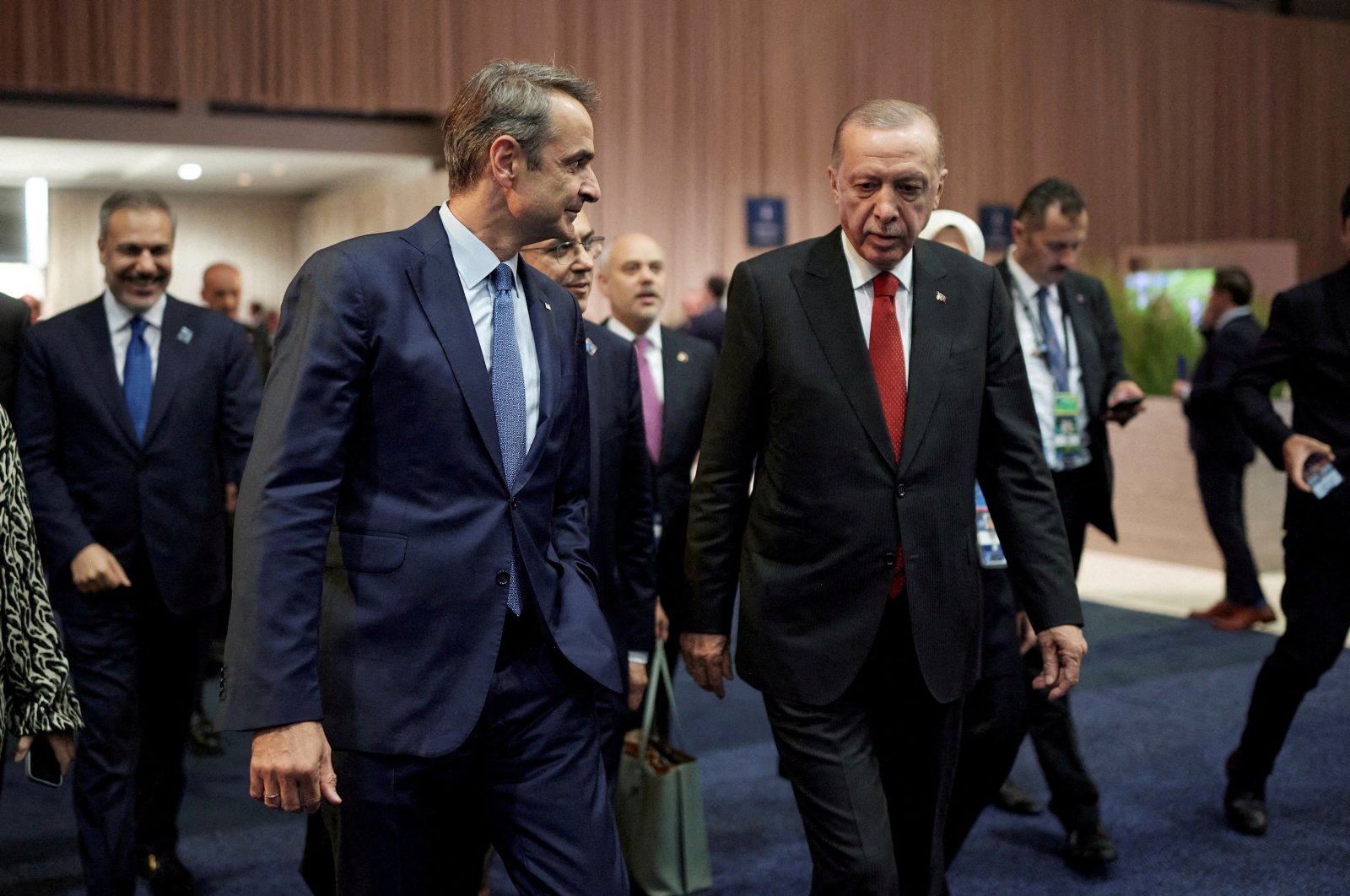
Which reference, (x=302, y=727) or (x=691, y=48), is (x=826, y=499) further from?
(x=691, y=48)

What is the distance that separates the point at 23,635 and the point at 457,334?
2.94ft

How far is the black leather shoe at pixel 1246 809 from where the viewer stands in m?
3.79

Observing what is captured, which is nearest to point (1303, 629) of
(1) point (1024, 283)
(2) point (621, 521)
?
(1) point (1024, 283)

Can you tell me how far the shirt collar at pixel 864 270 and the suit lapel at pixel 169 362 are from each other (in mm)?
1715

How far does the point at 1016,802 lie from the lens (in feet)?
13.3

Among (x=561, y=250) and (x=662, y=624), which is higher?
(x=561, y=250)

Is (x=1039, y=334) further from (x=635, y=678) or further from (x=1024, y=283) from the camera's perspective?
(x=635, y=678)

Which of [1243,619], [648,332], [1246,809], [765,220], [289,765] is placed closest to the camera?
[289,765]

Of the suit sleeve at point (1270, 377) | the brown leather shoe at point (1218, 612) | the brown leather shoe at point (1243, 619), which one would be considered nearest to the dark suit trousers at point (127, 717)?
the suit sleeve at point (1270, 377)

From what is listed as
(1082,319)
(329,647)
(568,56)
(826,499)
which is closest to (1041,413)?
(1082,319)

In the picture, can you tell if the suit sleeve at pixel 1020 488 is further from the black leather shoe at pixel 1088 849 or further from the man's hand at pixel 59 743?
the man's hand at pixel 59 743

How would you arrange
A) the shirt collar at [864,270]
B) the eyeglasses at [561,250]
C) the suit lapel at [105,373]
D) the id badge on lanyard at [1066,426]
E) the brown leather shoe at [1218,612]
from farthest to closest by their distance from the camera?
1. the brown leather shoe at [1218,612]
2. the id badge on lanyard at [1066,426]
3. the suit lapel at [105,373]
4. the eyeglasses at [561,250]
5. the shirt collar at [864,270]

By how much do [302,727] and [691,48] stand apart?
35.4 ft

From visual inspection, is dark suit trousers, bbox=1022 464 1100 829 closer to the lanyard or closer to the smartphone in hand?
the lanyard
